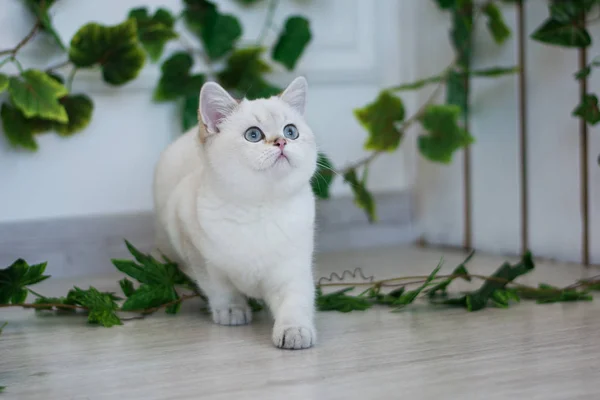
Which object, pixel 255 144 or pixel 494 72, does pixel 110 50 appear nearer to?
pixel 255 144

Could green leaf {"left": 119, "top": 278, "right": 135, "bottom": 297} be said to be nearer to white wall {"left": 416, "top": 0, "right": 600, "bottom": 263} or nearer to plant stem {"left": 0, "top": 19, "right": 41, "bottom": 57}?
plant stem {"left": 0, "top": 19, "right": 41, "bottom": 57}

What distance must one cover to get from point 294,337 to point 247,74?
114 cm

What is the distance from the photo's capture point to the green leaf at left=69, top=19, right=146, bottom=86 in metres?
1.91

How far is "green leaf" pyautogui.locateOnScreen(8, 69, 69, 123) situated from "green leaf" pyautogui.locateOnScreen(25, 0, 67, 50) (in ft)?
0.46

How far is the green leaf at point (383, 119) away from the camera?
2.13 meters

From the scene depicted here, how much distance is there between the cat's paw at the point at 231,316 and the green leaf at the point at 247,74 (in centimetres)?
88

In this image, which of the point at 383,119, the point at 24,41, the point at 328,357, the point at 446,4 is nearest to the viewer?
the point at 328,357

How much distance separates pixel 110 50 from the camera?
1943 millimetres

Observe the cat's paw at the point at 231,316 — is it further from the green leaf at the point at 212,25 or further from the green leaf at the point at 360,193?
the green leaf at the point at 212,25

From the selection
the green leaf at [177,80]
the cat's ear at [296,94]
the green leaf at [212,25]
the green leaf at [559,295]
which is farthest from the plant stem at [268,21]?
the green leaf at [559,295]

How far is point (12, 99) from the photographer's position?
1845mm

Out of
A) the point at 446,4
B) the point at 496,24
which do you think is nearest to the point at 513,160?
the point at 496,24

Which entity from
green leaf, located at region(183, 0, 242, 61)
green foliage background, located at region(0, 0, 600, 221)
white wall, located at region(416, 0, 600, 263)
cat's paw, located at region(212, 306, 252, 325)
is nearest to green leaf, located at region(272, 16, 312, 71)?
green foliage background, located at region(0, 0, 600, 221)

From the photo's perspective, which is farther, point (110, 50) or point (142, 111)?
point (142, 111)
